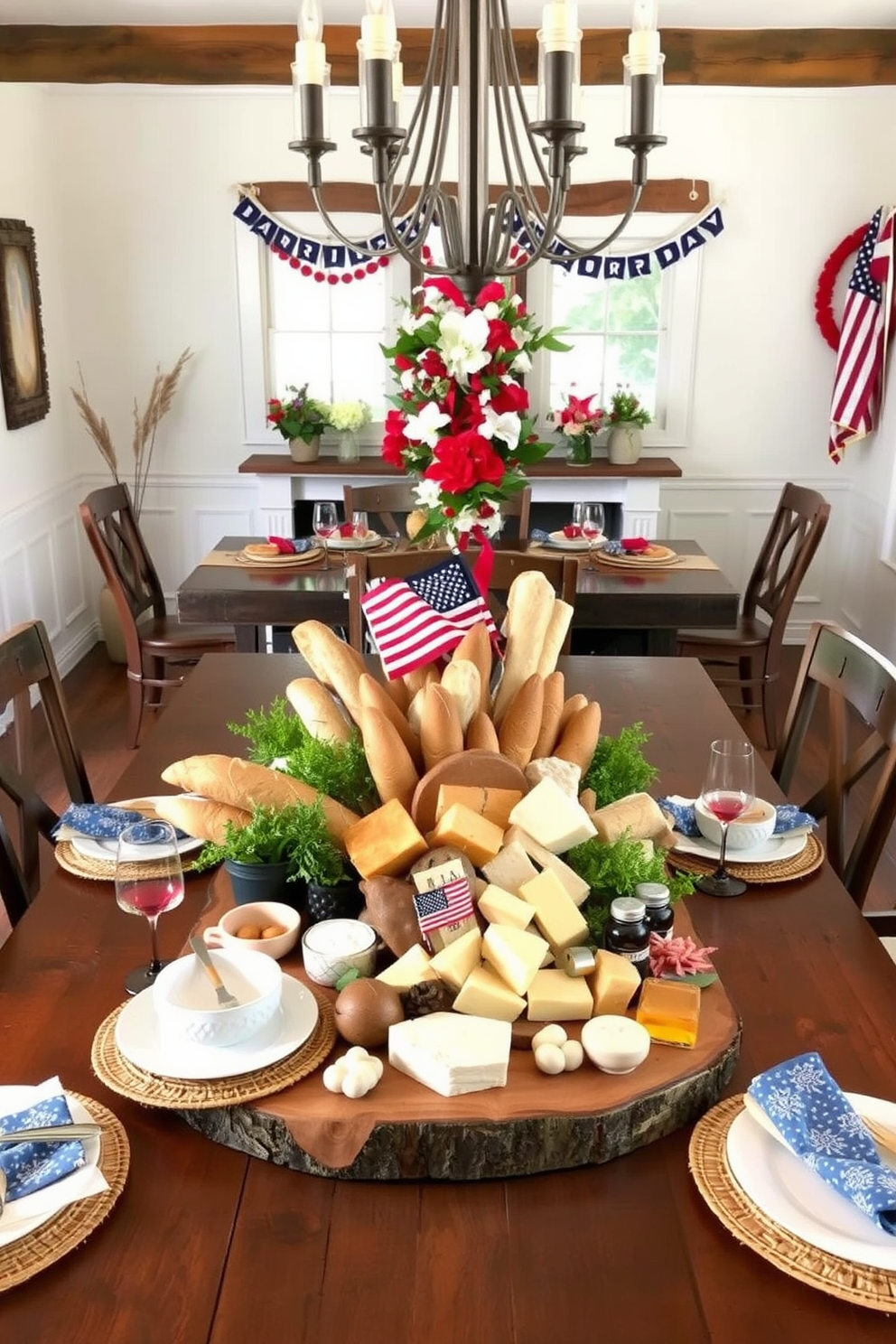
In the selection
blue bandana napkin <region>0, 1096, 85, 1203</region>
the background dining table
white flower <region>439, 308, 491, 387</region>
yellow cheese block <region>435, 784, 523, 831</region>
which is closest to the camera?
blue bandana napkin <region>0, 1096, 85, 1203</region>

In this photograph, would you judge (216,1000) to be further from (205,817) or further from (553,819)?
(553,819)

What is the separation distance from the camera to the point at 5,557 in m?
4.35

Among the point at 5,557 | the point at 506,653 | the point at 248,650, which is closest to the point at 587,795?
the point at 506,653

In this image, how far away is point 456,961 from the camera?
1.25m

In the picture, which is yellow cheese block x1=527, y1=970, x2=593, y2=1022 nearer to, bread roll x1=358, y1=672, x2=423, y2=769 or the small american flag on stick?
bread roll x1=358, y1=672, x2=423, y2=769

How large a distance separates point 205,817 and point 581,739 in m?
0.53

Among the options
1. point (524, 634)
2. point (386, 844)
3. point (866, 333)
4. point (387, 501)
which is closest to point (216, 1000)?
point (386, 844)

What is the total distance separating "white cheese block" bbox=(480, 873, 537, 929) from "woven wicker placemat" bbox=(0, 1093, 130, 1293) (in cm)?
44

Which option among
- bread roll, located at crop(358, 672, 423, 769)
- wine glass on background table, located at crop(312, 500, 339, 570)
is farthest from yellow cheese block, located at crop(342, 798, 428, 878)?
wine glass on background table, located at crop(312, 500, 339, 570)

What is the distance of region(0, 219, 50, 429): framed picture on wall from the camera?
4.33 m

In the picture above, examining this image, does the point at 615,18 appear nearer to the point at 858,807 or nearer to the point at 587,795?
the point at 858,807

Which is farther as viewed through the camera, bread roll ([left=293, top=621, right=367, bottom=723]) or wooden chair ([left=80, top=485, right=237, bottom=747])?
wooden chair ([left=80, top=485, right=237, bottom=747])

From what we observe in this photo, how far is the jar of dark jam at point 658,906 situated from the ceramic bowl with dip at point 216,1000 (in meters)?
0.43

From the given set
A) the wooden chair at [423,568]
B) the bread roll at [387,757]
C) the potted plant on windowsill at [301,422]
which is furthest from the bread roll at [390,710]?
the potted plant on windowsill at [301,422]
